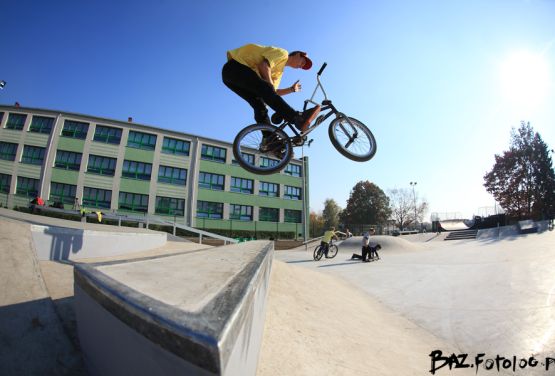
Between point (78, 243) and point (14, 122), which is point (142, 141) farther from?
point (78, 243)

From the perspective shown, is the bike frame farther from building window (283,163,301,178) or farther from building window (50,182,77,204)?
building window (283,163,301,178)

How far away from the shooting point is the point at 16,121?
29.6 meters

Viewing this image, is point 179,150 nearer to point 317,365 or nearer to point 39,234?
point 39,234

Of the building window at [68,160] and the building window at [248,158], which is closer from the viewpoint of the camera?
the building window at [248,158]

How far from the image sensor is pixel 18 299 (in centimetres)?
213

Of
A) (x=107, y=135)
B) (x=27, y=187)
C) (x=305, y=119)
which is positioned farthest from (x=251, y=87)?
(x=27, y=187)

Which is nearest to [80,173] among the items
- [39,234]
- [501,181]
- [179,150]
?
[179,150]

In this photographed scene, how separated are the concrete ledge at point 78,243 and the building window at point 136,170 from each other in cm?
2452

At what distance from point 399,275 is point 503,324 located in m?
4.39

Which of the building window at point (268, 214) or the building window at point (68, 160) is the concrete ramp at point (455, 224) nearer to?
the building window at point (268, 214)

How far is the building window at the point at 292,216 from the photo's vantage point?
3787 cm

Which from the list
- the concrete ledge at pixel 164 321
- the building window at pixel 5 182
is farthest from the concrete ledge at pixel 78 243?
the building window at pixel 5 182

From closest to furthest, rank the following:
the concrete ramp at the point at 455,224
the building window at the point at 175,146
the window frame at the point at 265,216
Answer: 1. the building window at the point at 175,146
2. the window frame at the point at 265,216
3. the concrete ramp at the point at 455,224

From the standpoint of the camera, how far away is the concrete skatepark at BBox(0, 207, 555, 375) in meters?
1.69
